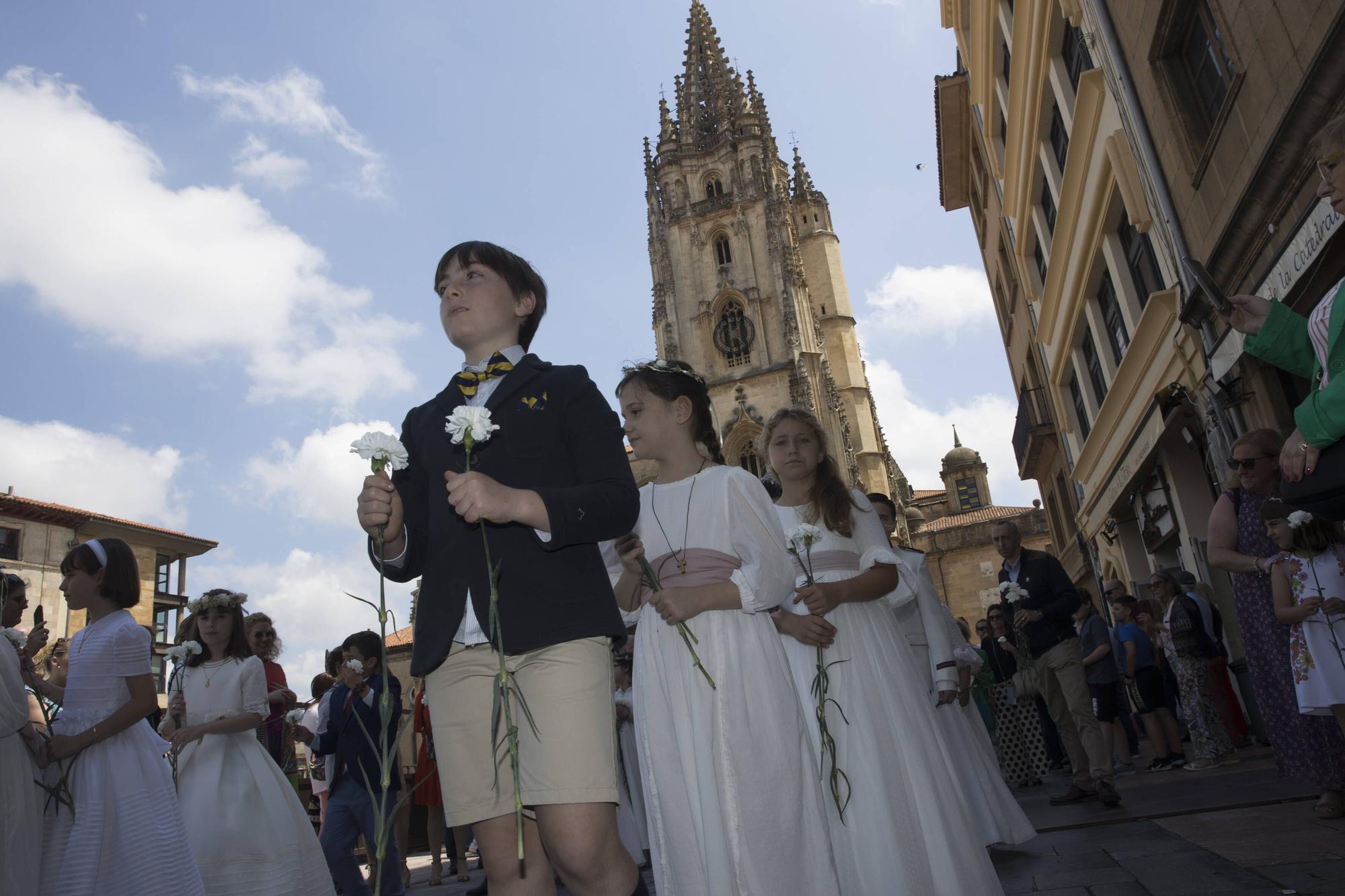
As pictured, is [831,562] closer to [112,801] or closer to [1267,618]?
[1267,618]

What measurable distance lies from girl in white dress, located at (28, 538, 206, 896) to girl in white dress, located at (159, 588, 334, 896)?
31cm

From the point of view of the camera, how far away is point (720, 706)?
2973 millimetres

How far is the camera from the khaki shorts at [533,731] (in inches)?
83.0

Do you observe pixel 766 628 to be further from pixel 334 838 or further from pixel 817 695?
pixel 334 838

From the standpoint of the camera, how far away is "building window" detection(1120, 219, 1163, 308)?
1234 cm

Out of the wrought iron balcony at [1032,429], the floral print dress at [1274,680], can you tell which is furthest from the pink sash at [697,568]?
the wrought iron balcony at [1032,429]

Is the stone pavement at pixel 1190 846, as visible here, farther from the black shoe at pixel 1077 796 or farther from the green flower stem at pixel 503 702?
the green flower stem at pixel 503 702

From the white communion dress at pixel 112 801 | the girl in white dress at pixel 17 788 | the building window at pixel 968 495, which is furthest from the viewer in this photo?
the building window at pixel 968 495

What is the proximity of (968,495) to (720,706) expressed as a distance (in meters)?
64.6

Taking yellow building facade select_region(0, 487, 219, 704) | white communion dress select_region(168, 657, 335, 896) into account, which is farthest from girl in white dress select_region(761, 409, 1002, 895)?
yellow building facade select_region(0, 487, 219, 704)

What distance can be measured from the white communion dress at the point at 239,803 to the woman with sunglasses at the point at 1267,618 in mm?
4996

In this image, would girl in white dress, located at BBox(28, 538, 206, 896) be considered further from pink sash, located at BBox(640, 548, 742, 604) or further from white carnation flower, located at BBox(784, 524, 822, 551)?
white carnation flower, located at BBox(784, 524, 822, 551)

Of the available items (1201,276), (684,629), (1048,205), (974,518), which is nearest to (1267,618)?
(684,629)

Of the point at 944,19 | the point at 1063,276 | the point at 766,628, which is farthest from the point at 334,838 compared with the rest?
the point at 944,19
